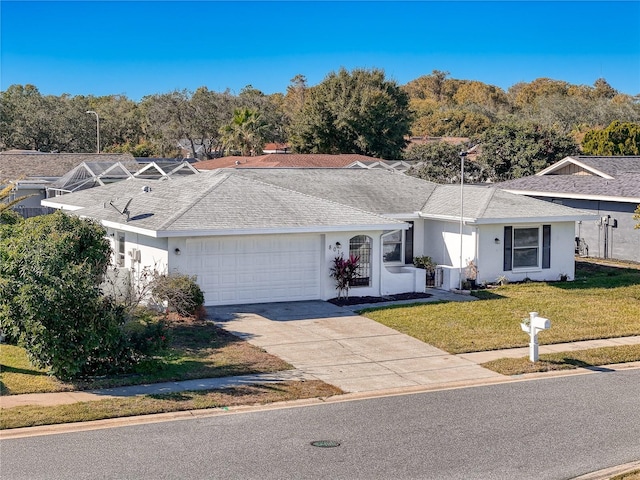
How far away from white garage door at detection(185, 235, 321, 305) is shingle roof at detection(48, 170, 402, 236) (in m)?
0.51

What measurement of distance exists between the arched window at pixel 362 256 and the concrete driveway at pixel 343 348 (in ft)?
5.86

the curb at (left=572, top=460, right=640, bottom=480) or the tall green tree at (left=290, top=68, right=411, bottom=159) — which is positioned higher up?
the tall green tree at (left=290, top=68, right=411, bottom=159)

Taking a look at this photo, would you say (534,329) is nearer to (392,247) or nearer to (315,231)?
(315,231)

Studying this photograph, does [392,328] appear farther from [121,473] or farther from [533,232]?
[121,473]

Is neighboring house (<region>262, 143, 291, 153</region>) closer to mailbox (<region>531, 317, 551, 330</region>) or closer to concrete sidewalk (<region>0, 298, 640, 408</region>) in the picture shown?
concrete sidewalk (<region>0, 298, 640, 408</region>)

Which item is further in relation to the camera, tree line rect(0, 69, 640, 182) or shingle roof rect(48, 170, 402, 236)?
tree line rect(0, 69, 640, 182)

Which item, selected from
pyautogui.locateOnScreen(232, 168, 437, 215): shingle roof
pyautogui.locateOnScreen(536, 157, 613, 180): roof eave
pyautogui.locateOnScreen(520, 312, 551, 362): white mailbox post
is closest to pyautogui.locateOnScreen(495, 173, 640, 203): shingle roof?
pyautogui.locateOnScreen(536, 157, 613, 180): roof eave

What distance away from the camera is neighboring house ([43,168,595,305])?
23688 millimetres

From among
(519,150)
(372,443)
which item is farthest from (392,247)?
(519,150)

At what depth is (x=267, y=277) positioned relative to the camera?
24.3 m

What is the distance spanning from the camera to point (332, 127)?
7625 cm

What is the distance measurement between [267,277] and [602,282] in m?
12.0

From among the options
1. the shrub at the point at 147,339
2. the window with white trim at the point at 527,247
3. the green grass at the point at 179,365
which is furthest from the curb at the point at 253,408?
the window with white trim at the point at 527,247

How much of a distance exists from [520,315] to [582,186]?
53.9 ft
